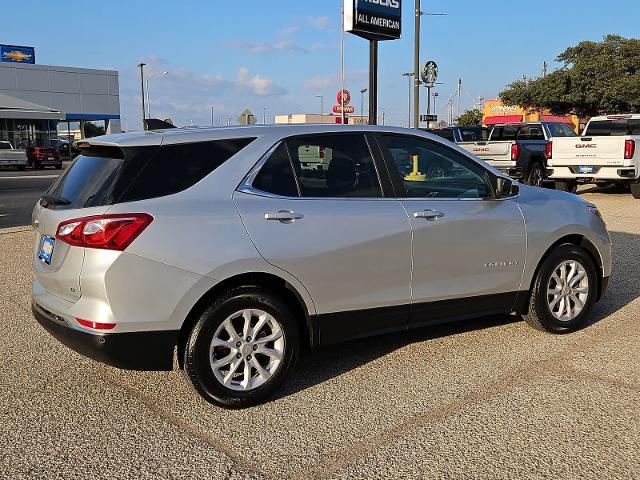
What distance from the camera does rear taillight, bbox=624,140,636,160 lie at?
1469 centimetres

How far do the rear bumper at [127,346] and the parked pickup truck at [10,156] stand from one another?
34.2m

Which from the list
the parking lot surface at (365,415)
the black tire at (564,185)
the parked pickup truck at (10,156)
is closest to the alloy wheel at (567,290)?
the parking lot surface at (365,415)

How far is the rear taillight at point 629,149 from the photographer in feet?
48.2

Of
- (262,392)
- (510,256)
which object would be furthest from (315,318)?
(510,256)

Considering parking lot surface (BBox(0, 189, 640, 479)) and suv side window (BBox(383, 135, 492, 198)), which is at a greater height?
suv side window (BBox(383, 135, 492, 198))

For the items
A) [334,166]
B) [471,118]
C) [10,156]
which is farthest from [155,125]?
[471,118]

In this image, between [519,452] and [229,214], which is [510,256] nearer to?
[519,452]

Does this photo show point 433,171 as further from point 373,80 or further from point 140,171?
point 373,80

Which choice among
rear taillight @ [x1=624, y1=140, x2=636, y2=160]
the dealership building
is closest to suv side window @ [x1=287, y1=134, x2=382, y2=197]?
rear taillight @ [x1=624, y1=140, x2=636, y2=160]

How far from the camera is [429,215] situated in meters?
4.50

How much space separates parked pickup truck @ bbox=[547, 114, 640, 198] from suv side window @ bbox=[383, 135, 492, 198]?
37.8 ft

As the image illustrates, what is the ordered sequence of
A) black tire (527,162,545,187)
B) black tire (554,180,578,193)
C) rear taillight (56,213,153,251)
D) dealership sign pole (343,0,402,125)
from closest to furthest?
rear taillight (56,213,153,251) → black tire (554,180,578,193) → dealership sign pole (343,0,402,125) → black tire (527,162,545,187)

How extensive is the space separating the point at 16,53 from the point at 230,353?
7308 cm

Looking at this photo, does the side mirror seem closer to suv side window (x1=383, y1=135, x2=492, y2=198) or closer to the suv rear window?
suv side window (x1=383, y1=135, x2=492, y2=198)
